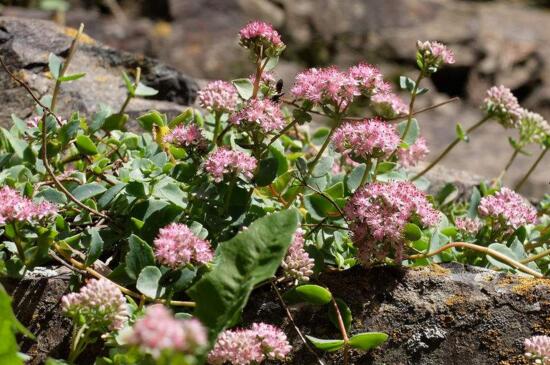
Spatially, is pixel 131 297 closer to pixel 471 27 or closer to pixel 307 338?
pixel 307 338

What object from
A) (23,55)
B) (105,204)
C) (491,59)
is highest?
(105,204)

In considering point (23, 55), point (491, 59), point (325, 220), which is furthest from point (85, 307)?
point (491, 59)

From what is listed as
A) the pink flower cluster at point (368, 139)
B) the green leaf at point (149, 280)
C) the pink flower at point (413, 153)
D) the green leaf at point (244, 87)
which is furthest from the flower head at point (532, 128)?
the green leaf at point (149, 280)

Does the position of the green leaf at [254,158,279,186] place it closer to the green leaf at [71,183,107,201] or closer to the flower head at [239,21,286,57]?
the flower head at [239,21,286,57]

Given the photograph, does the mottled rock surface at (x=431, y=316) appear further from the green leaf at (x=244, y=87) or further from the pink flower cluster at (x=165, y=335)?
the pink flower cluster at (x=165, y=335)

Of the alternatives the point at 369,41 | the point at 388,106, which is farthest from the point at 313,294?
the point at 369,41
